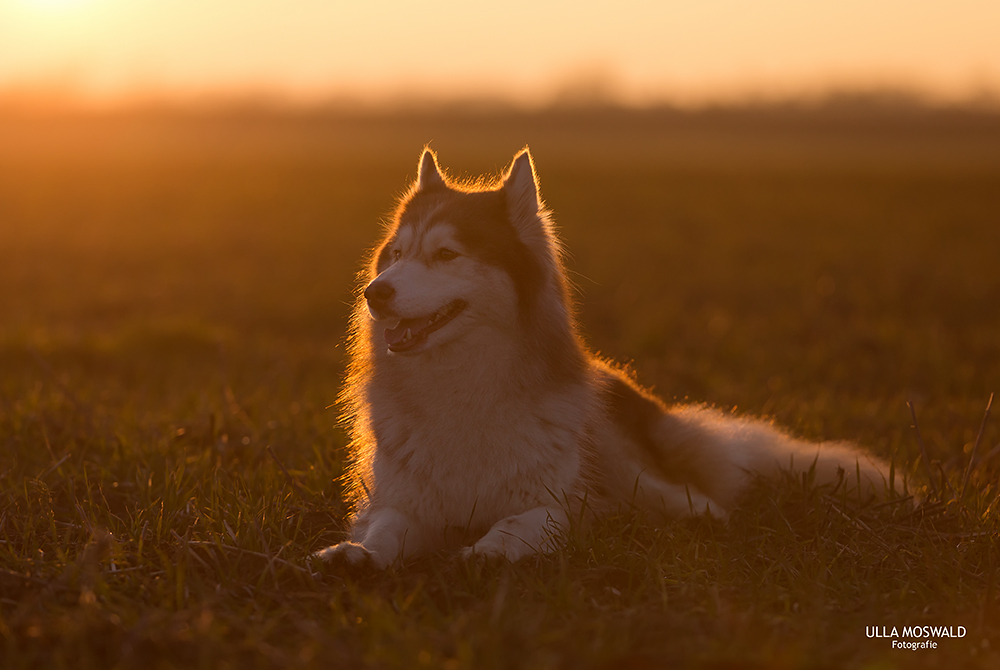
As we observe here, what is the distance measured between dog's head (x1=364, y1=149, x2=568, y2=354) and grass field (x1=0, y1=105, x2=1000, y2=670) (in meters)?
1.08

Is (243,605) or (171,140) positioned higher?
(171,140)

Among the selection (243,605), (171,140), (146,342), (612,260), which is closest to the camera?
(243,605)

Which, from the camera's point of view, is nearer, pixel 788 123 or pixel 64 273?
pixel 64 273

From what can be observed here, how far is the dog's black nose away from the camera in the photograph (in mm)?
3652

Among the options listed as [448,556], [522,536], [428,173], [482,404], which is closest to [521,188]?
[428,173]

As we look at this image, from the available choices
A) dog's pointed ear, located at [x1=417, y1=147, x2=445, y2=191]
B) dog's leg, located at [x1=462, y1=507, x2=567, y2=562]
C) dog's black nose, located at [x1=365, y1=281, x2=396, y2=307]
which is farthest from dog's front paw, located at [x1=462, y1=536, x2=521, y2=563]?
dog's pointed ear, located at [x1=417, y1=147, x2=445, y2=191]

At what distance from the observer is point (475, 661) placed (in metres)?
2.63

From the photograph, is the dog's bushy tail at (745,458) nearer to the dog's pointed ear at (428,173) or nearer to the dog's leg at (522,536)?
the dog's leg at (522,536)

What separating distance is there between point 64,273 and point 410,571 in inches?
456

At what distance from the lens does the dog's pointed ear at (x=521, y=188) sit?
408 cm

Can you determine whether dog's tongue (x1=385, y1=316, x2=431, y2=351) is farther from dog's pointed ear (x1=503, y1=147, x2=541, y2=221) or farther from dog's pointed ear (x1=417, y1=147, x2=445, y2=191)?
dog's pointed ear (x1=417, y1=147, x2=445, y2=191)

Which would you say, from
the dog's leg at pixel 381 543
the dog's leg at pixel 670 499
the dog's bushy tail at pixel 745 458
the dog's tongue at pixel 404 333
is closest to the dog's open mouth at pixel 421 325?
the dog's tongue at pixel 404 333

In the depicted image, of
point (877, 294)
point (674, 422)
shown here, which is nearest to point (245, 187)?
point (877, 294)

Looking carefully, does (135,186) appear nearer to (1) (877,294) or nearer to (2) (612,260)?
(2) (612,260)
